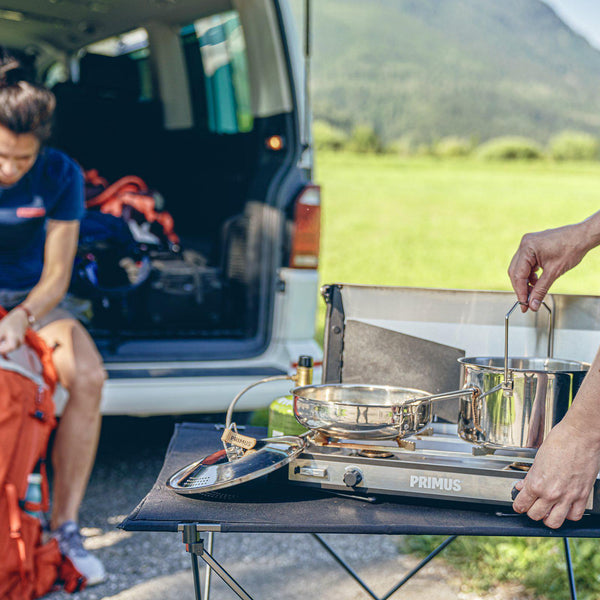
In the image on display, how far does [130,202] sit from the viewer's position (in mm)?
3748

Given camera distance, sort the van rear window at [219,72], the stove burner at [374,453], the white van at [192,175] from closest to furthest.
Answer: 1. the stove burner at [374,453]
2. the white van at [192,175]
3. the van rear window at [219,72]

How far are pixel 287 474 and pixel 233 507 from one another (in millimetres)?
107

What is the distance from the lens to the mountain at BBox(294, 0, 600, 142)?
117 ft

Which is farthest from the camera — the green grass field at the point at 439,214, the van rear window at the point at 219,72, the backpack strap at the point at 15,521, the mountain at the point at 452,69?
the mountain at the point at 452,69

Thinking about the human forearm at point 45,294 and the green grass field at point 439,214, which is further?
the green grass field at point 439,214

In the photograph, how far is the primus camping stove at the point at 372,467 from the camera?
1.28 metres

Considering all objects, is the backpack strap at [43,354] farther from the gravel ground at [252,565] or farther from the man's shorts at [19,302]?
the gravel ground at [252,565]

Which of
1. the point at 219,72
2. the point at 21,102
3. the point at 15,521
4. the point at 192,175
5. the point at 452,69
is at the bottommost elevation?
the point at 15,521

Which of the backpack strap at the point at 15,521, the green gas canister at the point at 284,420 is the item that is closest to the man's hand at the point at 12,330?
the backpack strap at the point at 15,521

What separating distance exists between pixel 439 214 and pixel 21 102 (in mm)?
18617

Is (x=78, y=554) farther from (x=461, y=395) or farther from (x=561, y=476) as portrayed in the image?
(x=561, y=476)

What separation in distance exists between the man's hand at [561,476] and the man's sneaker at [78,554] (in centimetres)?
153

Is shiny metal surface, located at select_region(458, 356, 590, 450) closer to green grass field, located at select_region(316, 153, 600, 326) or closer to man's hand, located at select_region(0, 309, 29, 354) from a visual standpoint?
man's hand, located at select_region(0, 309, 29, 354)

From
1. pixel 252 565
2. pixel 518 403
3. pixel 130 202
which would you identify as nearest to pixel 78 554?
pixel 252 565
